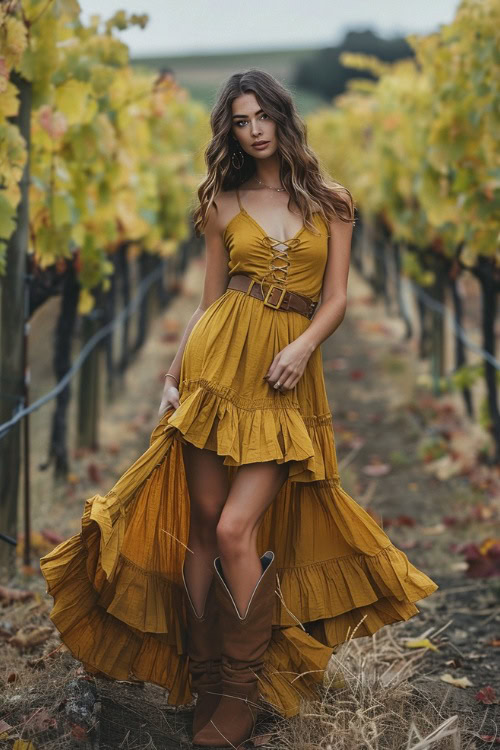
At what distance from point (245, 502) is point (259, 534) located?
41 centimetres

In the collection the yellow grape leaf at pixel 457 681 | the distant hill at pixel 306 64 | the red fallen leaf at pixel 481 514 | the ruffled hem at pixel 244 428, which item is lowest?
the yellow grape leaf at pixel 457 681

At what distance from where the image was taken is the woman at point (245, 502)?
8.95 feet

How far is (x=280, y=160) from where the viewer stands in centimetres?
289

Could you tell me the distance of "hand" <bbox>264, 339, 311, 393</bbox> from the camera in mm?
2705

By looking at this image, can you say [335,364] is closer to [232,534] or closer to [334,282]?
[334,282]

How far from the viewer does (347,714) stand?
284cm

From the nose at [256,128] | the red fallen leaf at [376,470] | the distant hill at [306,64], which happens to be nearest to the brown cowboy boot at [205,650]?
the nose at [256,128]

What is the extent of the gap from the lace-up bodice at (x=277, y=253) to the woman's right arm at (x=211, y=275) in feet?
0.30

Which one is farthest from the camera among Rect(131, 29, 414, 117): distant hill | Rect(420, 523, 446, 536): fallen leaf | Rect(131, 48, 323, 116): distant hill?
Rect(131, 29, 414, 117): distant hill

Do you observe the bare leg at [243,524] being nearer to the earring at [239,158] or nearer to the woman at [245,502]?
the woman at [245,502]

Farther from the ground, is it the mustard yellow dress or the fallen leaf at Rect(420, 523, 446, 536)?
the mustard yellow dress

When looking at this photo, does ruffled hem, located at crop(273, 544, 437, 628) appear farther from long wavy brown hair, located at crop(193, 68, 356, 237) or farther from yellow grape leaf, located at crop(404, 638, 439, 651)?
long wavy brown hair, located at crop(193, 68, 356, 237)

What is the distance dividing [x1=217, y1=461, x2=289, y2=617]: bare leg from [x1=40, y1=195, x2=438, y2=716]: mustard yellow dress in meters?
0.06

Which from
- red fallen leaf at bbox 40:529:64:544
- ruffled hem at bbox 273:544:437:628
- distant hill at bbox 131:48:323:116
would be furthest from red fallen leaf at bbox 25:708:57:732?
distant hill at bbox 131:48:323:116
